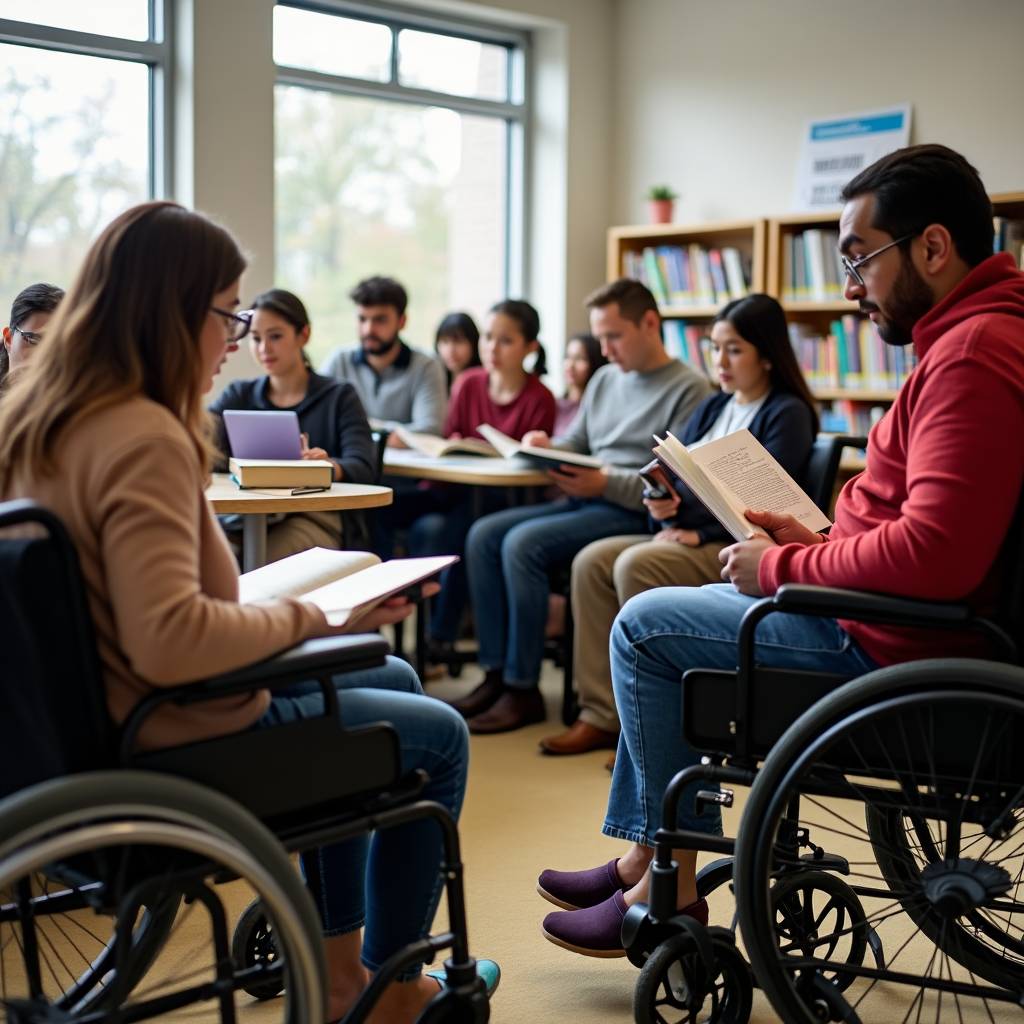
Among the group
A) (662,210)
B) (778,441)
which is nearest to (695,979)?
(778,441)

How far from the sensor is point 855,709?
4.72 feet

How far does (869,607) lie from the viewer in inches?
57.7

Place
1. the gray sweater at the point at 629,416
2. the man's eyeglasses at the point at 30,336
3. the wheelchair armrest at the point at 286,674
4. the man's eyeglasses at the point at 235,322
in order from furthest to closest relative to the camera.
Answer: the gray sweater at the point at 629,416 < the man's eyeglasses at the point at 30,336 < the man's eyeglasses at the point at 235,322 < the wheelchair armrest at the point at 286,674

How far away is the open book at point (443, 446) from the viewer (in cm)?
400

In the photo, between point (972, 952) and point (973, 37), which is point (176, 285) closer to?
point (972, 952)

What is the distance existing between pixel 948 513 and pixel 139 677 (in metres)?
0.92

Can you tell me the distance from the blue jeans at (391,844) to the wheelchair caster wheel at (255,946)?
0.14 metres

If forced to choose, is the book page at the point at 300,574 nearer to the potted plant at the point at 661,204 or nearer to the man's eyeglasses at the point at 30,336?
the man's eyeglasses at the point at 30,336

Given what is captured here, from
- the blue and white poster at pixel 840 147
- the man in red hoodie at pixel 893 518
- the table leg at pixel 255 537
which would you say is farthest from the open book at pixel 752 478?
the blue and white poster at pixel 840 147

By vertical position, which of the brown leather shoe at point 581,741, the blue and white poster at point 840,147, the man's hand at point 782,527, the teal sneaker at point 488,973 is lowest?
the brown leather shoe at point 581,741

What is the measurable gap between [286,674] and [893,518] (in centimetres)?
82

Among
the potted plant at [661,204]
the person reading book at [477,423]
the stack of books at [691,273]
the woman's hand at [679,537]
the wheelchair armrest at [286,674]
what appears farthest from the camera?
the potted plant at [661,204]

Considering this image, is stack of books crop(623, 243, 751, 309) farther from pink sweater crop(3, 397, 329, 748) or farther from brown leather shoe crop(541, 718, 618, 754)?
pink sweater crop(3, 397, 329, 748)

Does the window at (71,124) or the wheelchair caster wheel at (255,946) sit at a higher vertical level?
the window at (71,124)
